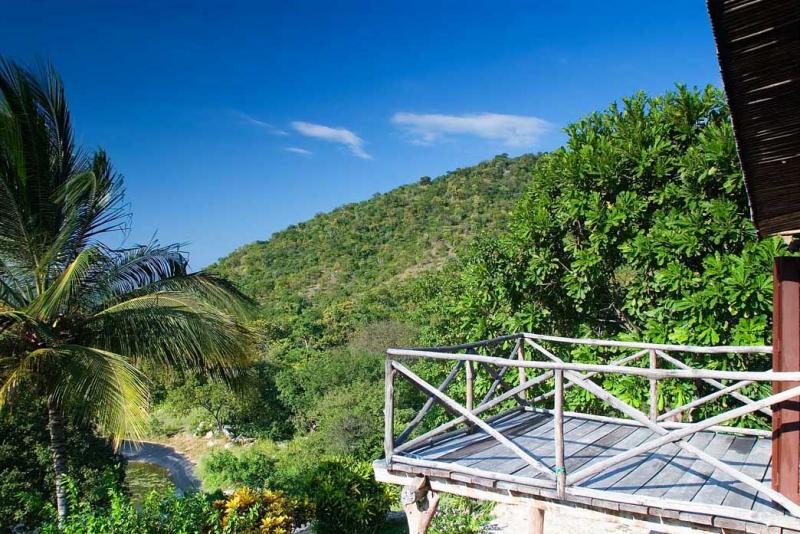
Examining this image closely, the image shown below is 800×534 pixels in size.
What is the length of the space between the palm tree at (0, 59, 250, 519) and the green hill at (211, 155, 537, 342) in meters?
18.1

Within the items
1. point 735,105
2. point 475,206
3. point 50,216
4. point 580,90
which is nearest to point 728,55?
point 735,105

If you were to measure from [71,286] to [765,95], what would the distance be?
675 centimetres

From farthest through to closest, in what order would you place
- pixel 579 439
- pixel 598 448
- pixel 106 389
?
pixel 106 389, pixel 579 439, pixel 598 448

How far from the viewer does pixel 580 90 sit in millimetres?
12516

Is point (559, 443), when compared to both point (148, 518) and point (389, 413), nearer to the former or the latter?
point (389, 413)

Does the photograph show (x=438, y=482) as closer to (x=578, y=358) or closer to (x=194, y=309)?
(x=578, y=358)

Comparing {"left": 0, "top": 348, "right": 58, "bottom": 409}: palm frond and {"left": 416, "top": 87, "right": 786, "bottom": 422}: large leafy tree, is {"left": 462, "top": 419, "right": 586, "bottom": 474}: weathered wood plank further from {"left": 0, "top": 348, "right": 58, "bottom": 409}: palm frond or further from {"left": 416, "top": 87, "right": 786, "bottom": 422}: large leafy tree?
{"left": 0, "top": 348, "right": 58, "bottom": 409}: palm frond

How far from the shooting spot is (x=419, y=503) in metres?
4.42

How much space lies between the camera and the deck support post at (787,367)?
310cm

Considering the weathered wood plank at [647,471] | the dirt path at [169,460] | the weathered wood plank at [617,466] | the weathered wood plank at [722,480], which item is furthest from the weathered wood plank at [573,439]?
the dirt path at [169,460]

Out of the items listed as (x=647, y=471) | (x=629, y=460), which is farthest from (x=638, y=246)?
(x=647, y=471)

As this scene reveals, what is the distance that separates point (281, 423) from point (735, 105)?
17429 millimetres

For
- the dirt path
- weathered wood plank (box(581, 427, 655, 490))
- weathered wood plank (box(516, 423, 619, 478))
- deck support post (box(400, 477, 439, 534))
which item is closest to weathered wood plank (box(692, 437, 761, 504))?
weathered wood plank (box(581, 427, 655, 490))

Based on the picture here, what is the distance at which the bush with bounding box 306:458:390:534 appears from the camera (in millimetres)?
8242
